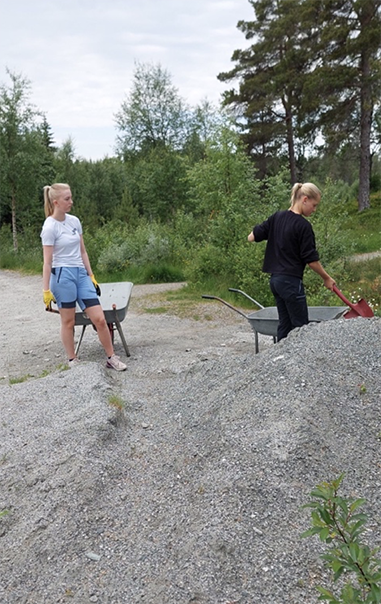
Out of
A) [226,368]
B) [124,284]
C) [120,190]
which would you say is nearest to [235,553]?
[226,368]

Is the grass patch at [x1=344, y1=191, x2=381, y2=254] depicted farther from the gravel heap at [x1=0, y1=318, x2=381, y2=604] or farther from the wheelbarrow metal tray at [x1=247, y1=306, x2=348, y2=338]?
the gravel heap at [x1=0, y1=318, x2=381, y2=604]

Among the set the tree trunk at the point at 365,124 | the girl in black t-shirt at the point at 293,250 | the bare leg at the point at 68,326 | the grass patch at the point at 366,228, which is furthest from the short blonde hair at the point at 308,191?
the tree trunk at the point at 365,124

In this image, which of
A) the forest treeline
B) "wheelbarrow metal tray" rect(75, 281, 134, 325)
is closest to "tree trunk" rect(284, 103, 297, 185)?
the forest treeline

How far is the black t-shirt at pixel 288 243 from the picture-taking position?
366cm

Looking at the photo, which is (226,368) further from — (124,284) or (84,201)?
(84,201)

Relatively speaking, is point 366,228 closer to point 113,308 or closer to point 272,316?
point 272,316

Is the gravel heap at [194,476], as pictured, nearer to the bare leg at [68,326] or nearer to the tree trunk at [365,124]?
the bare leg at [68,326]

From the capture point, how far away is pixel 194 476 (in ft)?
7.90

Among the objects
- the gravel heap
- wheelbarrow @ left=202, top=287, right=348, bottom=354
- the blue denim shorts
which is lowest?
the gravel heap

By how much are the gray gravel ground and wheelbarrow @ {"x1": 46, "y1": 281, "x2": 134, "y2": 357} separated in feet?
2.56

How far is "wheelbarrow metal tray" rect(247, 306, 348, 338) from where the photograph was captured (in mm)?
4109

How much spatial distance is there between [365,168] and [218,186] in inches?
434

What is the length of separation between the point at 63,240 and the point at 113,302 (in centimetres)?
103

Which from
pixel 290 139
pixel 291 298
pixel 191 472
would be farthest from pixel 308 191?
pixel 290 139
